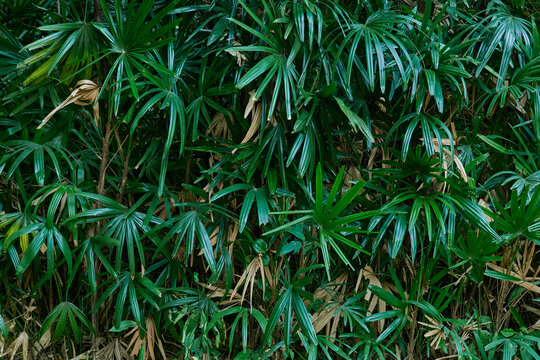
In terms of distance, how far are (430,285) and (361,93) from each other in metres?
0.85

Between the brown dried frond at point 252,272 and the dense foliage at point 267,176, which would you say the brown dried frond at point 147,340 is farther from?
the brown dried frond at point 252,272

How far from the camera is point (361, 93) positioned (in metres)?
1.97

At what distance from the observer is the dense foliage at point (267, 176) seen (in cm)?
175

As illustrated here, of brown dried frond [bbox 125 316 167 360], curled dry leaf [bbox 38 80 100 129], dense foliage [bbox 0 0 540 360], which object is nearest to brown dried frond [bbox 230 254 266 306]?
dense foliage [bbox 0 0 540 360]

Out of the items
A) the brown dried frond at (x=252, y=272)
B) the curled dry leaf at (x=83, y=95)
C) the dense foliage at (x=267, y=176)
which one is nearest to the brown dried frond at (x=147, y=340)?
the dense foliage at (x=267, y=176)

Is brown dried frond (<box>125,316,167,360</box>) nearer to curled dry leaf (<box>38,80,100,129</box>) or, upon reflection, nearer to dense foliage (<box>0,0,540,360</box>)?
dense foliage (<box>0,0,540,360</box>)

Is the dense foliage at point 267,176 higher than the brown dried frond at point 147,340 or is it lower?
higher

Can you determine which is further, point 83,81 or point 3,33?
point 3,33

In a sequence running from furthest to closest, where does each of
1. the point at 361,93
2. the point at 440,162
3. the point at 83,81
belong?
the point at 361,93 < the point at 440,162 < the point at 83,81

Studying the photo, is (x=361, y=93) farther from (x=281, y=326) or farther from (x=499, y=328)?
(x=499, y=328)

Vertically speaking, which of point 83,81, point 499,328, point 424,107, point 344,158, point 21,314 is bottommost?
point 499,328

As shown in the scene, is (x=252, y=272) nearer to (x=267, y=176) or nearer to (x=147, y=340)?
(x=267, y=176)

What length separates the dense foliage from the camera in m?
1.75

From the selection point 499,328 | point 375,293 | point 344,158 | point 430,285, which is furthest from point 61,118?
point 499,328
